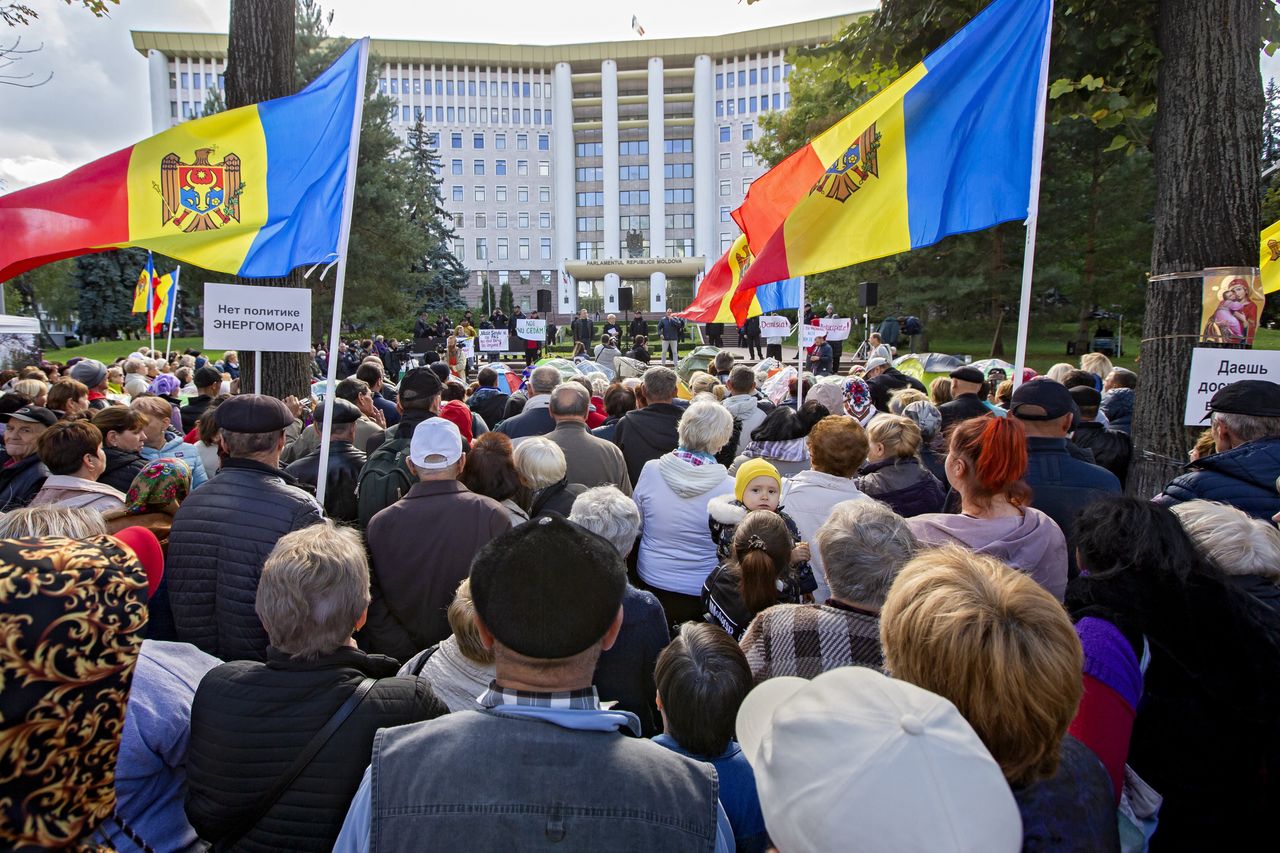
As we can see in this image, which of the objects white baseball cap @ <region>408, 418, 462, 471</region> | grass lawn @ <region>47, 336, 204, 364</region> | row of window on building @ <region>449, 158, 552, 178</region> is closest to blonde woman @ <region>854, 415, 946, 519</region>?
white baseball cap @ <region>408, 418, 462, 471</region>

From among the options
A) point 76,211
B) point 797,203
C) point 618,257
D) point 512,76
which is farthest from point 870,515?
point 512,76

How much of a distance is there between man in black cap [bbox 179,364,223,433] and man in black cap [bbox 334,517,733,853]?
669 centimetres

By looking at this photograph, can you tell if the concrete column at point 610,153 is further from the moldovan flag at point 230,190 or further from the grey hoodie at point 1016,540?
the grey hoodie at point 1016,540

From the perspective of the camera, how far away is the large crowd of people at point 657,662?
142cm

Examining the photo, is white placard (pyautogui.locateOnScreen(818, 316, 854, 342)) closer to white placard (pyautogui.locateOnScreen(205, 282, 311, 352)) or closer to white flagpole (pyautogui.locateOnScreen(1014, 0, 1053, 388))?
white flagpole (pyautogui.locateOnScreen(1014, 0, 1053, 388))

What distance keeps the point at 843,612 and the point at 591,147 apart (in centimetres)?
8188

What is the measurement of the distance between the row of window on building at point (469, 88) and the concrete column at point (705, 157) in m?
15.1

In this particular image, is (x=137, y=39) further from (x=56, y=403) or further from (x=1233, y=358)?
(x=1233, y=358)

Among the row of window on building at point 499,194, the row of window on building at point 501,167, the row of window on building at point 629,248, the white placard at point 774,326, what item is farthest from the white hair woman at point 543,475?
the row of window on building at point 501,167

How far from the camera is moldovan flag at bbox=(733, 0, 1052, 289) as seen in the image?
16.8 ft

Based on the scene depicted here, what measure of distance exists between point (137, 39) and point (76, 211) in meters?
80.8

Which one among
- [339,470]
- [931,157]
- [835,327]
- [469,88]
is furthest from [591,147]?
[339,470]

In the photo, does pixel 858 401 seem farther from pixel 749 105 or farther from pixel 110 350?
pixel 749 105

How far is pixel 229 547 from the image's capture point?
329cm
